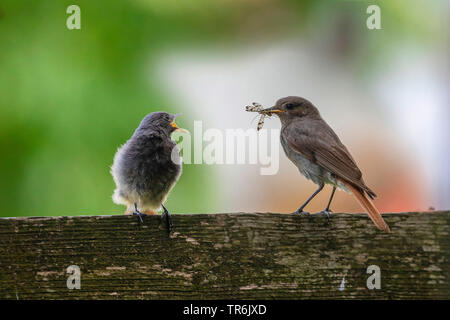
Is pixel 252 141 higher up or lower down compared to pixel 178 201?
higher up

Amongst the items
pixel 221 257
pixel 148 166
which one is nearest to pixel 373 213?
pixel 221 257

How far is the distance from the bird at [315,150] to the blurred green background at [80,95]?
0.67m

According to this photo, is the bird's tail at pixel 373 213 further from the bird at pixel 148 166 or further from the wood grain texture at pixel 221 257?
the bird at pixel 148 166

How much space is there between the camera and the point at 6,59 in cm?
405

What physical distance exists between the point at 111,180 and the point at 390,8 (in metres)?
2.25

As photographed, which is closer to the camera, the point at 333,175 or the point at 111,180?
the point at 333,175

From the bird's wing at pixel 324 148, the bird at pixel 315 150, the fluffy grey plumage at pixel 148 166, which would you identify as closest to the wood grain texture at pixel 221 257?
the bird at pixel 315 150

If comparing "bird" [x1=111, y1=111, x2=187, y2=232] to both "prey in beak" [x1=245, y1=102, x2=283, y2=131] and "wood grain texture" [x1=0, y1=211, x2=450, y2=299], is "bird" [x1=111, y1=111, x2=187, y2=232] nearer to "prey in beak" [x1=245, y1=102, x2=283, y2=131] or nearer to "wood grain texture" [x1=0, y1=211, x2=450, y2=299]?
"prey in beak" [x1=245, y1=102, x2=283, y2=131]

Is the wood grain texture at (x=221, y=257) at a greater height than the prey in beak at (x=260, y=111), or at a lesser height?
lesser

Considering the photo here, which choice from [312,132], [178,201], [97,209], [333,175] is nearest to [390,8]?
[312,132]

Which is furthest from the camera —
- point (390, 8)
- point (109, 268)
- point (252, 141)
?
point (390, 8)

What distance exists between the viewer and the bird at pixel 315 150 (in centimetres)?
370

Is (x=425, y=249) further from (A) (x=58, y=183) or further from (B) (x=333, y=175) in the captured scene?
(A) (x=58, y=183)

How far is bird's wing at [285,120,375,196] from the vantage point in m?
3.74
